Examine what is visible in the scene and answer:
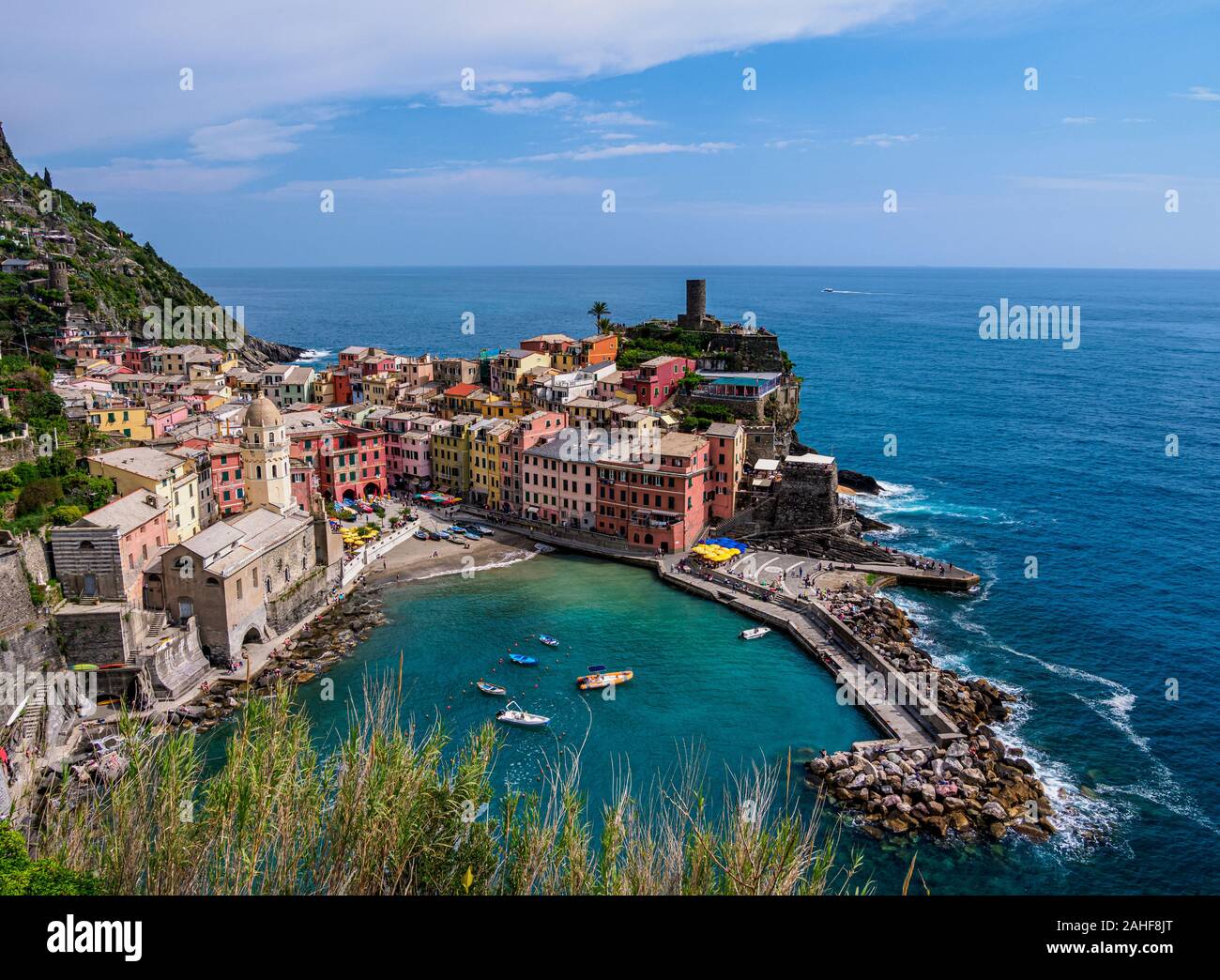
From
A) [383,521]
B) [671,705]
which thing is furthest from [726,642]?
[383,521]

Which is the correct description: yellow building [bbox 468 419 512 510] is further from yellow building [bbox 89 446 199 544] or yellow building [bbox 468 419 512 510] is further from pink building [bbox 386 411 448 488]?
yellow building [bbox 89 446 199 544]

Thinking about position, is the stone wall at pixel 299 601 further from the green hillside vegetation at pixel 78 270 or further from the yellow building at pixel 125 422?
the green hillside vegetation at pixel 78 270

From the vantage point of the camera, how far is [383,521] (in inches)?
2395

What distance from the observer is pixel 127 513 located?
41719 millimetres

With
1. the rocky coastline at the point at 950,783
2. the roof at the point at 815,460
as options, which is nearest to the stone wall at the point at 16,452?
the rocky coastline at the point at 950,783

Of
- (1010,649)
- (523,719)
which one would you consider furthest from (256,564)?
(1010,649)

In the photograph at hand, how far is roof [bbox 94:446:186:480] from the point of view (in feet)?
152

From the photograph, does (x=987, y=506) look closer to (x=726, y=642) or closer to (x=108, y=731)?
(x=726, y=642)

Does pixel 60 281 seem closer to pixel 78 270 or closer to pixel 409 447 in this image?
pixel 78 270

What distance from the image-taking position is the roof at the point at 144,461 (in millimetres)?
46188

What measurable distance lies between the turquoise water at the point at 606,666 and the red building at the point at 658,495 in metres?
5.00

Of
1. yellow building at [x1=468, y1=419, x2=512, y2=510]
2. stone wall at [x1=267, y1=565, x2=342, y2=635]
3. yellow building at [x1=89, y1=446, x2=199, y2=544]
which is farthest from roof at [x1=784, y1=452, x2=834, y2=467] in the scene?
yellow building at [x1=89, y1=446, x2=199, y2=544]

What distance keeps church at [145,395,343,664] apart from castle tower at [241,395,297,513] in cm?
6

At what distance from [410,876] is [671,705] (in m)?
24.7
